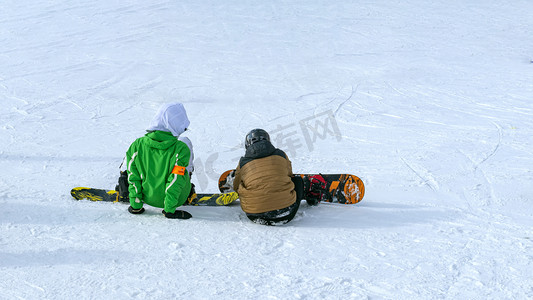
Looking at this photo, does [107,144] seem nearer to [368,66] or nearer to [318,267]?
[318,267]

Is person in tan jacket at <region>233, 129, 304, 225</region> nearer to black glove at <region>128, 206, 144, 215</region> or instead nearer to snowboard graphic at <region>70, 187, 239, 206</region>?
snowboard graphic at <region>70, 187, 239, 206</region>

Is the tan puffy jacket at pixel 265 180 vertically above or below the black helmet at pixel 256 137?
below

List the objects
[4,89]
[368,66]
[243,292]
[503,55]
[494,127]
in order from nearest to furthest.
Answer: [243,292] < [494,127] < [4,89] < [368,66] < [503,55]

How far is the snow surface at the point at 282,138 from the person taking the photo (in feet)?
11.7

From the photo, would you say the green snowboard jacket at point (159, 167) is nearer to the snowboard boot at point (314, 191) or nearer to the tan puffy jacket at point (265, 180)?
the tan puffy jacket at point (265, 180)

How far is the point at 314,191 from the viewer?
491 cm

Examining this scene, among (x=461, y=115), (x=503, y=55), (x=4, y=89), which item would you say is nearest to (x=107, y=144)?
(x=4, y=89)

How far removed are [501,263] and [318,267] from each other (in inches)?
53.2

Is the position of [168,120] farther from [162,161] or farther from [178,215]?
[178,215]

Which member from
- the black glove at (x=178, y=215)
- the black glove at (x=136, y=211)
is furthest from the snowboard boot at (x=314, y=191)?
the black glove at (x=136, y=211)

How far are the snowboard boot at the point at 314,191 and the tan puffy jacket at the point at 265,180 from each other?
0.50m

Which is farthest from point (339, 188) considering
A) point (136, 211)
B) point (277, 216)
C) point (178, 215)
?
point (136, 211)

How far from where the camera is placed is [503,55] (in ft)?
40.7

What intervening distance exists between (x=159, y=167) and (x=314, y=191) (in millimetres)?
1510
